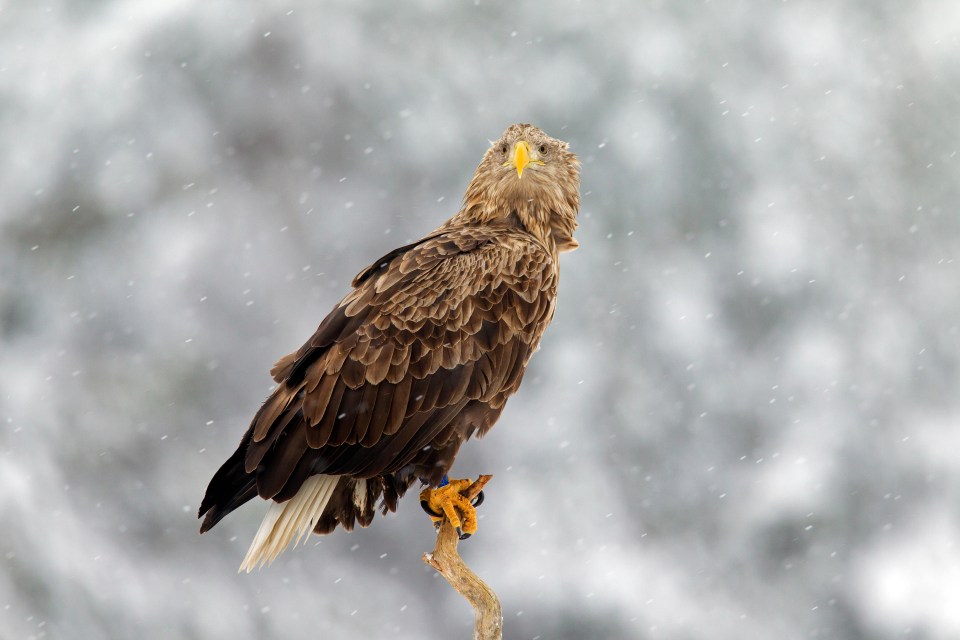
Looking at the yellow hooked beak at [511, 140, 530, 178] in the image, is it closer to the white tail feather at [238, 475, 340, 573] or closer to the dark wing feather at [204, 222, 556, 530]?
the dark wing feather at [204, 222, 556, 530]

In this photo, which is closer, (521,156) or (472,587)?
(472,587)

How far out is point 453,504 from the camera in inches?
190

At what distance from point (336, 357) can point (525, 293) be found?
1.00 m

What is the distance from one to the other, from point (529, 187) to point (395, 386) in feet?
4.88

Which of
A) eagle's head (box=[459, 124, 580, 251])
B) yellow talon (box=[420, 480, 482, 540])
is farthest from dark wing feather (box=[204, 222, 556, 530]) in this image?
eagle's head (box=[459, 124, 580, 251])

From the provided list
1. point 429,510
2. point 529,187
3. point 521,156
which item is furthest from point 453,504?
point 521,156

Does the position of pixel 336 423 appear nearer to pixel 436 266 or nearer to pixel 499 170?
pixel 436 266

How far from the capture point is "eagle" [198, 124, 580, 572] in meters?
4.50

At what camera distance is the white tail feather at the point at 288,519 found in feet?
15.1

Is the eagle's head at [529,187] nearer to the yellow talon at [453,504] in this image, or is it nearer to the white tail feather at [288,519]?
the yellow talon at [453,504]

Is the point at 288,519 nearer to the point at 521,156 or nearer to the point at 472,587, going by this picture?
the point at 472,587

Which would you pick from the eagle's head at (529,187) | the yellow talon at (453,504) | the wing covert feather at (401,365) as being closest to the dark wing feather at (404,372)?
the wing covert feather at (401,365)

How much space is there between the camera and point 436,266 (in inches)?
188

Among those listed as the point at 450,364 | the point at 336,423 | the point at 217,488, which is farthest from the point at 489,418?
the point at 217,488
